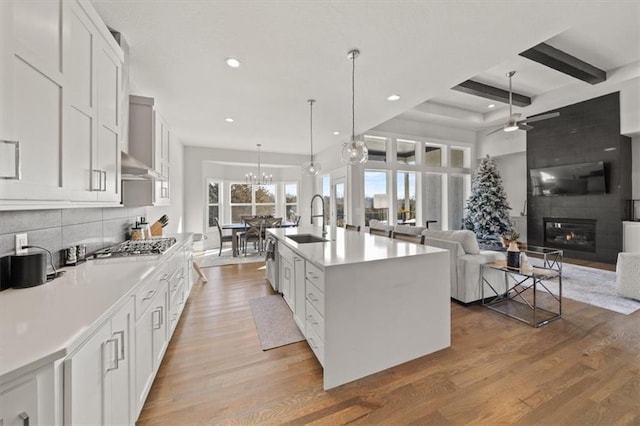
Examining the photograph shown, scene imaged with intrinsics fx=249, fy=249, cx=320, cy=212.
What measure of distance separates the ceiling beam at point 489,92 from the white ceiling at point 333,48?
0.18m

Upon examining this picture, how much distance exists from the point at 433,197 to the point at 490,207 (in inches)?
55.6

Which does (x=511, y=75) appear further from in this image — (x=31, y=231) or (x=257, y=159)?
(x=31, y=231)

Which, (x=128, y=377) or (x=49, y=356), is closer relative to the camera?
(x=49, y=356)

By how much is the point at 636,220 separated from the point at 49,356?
320 inches

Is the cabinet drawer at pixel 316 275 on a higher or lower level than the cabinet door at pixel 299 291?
higher

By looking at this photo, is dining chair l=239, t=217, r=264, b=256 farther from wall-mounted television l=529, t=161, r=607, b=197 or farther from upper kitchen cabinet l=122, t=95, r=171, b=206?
wall-mounted television l=529, t=161, r=607, b=197

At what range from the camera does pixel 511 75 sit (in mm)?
4445

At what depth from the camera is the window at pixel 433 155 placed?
7105 mm

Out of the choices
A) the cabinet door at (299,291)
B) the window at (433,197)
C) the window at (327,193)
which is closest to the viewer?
the cabinet door at (299,291)

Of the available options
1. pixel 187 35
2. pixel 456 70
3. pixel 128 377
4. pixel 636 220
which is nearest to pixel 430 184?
pixel 636 220

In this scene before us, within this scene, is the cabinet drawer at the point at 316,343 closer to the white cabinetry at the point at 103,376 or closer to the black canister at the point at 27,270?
the white cabinetry at the point at 103,376

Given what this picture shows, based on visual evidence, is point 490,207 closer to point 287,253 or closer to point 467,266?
point 467,266

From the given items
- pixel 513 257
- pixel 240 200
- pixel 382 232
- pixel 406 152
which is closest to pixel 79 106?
pixel 382 232

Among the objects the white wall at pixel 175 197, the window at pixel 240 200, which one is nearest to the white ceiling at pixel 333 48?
the white wall at pixel 175 197
